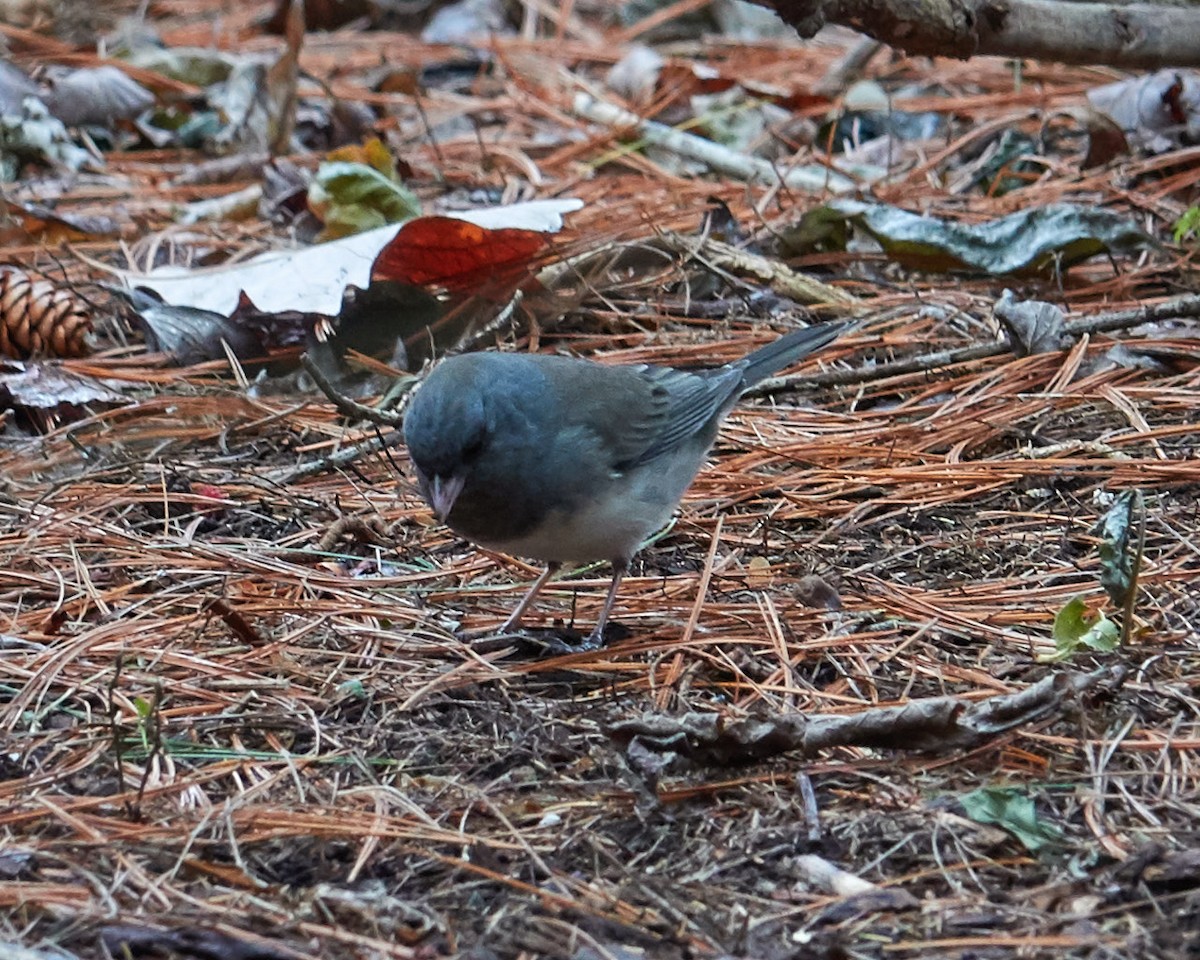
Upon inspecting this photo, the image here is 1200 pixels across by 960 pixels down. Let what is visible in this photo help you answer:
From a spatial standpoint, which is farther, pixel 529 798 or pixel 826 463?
pixel 826 463

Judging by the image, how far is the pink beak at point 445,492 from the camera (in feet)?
9.86

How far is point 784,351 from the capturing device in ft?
13.0

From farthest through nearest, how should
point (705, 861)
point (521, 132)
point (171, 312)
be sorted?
point (521, 132) < point (171, 312) < point (705, 861)

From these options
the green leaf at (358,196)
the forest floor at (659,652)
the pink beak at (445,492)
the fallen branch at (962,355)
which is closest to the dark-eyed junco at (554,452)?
the pink beak at (445,492)

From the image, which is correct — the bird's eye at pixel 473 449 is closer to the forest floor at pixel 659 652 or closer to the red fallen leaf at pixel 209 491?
the forest floor at pixel 659 652

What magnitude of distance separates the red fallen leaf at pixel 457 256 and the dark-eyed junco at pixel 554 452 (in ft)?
3.99

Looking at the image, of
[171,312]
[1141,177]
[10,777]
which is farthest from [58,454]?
[1141,177]

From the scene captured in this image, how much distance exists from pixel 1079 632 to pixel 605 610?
1.09 meters

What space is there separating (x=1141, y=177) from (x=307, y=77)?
15.2 ft

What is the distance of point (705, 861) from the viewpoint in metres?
2.31

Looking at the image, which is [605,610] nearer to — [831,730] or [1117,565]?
[831,730]

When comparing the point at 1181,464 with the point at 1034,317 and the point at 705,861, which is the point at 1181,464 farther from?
the point at 705,861

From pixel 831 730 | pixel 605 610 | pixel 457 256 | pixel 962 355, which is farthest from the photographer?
pixel 457 256

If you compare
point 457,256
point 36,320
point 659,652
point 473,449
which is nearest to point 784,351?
point 659,652
